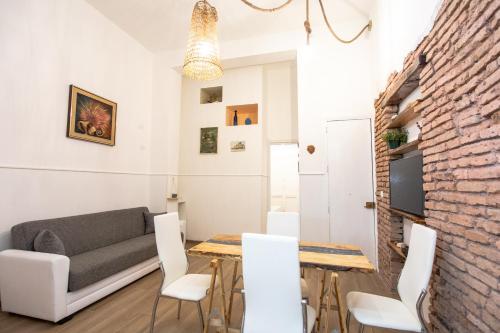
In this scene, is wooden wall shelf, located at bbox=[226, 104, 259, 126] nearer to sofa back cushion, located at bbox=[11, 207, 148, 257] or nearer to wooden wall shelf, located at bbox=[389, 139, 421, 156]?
sofa back cushion, located at bbox=[11, 207, 148, 257]

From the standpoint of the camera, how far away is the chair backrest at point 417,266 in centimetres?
146

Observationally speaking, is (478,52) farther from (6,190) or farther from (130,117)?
(130,117)

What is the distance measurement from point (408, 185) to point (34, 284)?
3.57m

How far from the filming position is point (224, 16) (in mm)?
3916

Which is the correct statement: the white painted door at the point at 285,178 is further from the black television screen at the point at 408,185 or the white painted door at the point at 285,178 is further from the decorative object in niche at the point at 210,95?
the black television screen at the point at 408,185

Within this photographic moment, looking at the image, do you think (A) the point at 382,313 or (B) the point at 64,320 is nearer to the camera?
(A) the point at 382,313

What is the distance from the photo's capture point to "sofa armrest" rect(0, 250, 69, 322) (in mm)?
2146

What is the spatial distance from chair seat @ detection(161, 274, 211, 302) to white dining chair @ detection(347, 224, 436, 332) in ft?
3.63

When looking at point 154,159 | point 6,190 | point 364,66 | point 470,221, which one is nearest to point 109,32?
point 154,159

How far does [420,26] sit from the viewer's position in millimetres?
2178

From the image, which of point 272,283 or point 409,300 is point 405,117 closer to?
point 409,300

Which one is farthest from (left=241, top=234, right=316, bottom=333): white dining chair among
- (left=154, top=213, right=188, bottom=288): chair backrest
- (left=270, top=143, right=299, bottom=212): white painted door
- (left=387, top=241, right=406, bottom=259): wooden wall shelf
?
(left=270, top=143, right=299, bottom=212): white painted door

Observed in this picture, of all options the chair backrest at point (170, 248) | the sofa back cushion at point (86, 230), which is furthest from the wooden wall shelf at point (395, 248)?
the sofa back cushion at point (86, 230)

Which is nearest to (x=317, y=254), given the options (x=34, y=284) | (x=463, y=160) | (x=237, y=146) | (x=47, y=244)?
(x=463, y=160)
